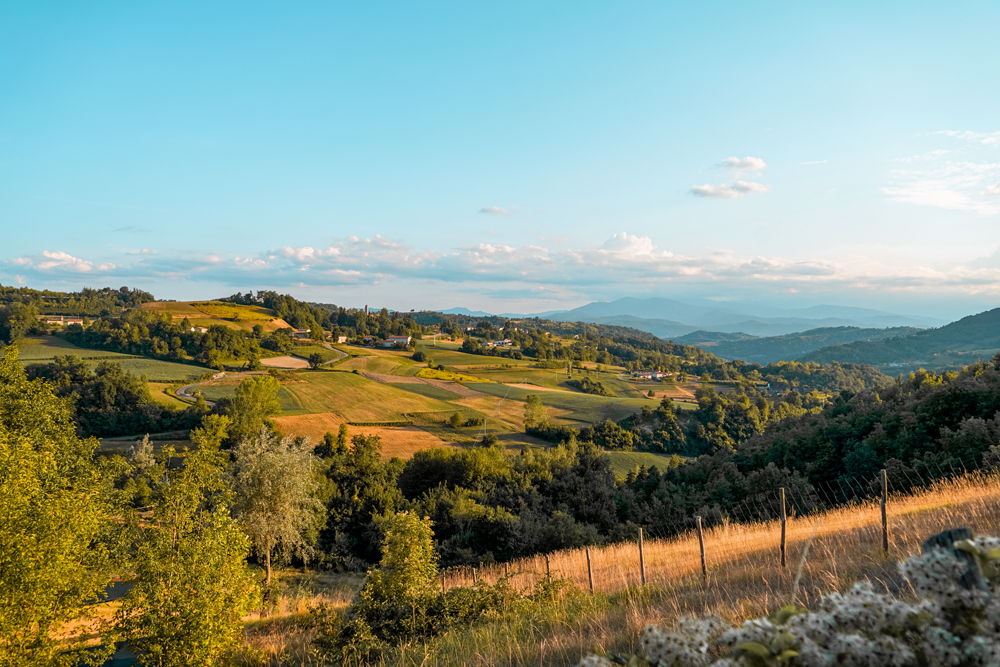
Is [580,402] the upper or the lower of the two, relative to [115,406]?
lower

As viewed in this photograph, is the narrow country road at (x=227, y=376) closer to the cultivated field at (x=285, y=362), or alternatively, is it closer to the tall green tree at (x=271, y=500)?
the cultivated field at (x=285, y=362)

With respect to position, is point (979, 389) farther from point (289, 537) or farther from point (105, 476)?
point (105, 476)

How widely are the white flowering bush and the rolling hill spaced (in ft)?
592

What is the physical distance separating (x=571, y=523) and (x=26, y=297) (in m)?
140

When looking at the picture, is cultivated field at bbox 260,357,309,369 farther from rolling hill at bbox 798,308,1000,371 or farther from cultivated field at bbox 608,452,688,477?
rolling hill at bbox 798,308,1000,371

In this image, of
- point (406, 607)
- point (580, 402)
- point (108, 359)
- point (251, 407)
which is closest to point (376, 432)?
point (251, 407)

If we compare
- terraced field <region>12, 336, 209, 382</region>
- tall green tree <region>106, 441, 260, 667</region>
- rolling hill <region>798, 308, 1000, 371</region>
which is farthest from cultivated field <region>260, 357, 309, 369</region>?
rolling hill <region>798, 308, 1000, 371</region>

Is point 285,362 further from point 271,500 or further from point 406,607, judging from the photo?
point 406,607

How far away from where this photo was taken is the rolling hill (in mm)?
147650

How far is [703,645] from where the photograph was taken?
83.6 inches

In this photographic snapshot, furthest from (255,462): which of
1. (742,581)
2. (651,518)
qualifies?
(742,581)

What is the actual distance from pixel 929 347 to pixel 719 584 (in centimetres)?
21406

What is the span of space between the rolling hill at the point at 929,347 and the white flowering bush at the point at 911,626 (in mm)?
180310

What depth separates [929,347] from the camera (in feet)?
545
